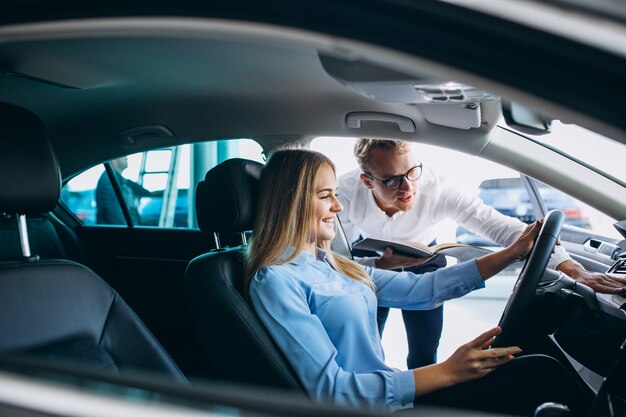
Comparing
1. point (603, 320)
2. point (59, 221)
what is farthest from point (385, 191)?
point (59, 221)

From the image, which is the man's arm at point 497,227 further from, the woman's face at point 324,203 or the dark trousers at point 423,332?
the woman's face at point 324,203

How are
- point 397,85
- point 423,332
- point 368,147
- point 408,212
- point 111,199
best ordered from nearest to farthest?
point 397,85
point 368,147
point 408,212
point 423,332
point 111,199

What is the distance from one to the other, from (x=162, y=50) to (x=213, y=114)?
38 cm

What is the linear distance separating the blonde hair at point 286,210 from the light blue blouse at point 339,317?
5 cm

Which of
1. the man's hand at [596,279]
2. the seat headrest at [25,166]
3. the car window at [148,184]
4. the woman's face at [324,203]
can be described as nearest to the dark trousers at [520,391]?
the man's hand at [596,279]

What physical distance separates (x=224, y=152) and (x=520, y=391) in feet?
5.11

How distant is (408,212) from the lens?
2301 millimetres

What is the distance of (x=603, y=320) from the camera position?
135 cm

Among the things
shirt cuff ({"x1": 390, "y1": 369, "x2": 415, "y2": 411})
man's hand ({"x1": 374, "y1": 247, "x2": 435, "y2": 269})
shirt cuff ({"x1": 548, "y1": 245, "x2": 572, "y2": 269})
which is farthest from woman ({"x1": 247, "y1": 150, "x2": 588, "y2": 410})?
man's hand ({"x1": 374, "y1": 247, "x2": 435, "y2": 269})

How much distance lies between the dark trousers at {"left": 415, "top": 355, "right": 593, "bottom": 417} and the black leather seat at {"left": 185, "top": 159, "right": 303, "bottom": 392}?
1.24 ft

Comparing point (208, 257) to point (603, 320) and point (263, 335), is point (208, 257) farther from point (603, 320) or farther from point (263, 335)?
point (603, 320)

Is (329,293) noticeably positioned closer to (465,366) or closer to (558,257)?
(465,366)

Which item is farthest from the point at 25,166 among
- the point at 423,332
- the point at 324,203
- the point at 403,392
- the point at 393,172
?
the point at 423,332

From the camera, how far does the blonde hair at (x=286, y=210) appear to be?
160 cm
